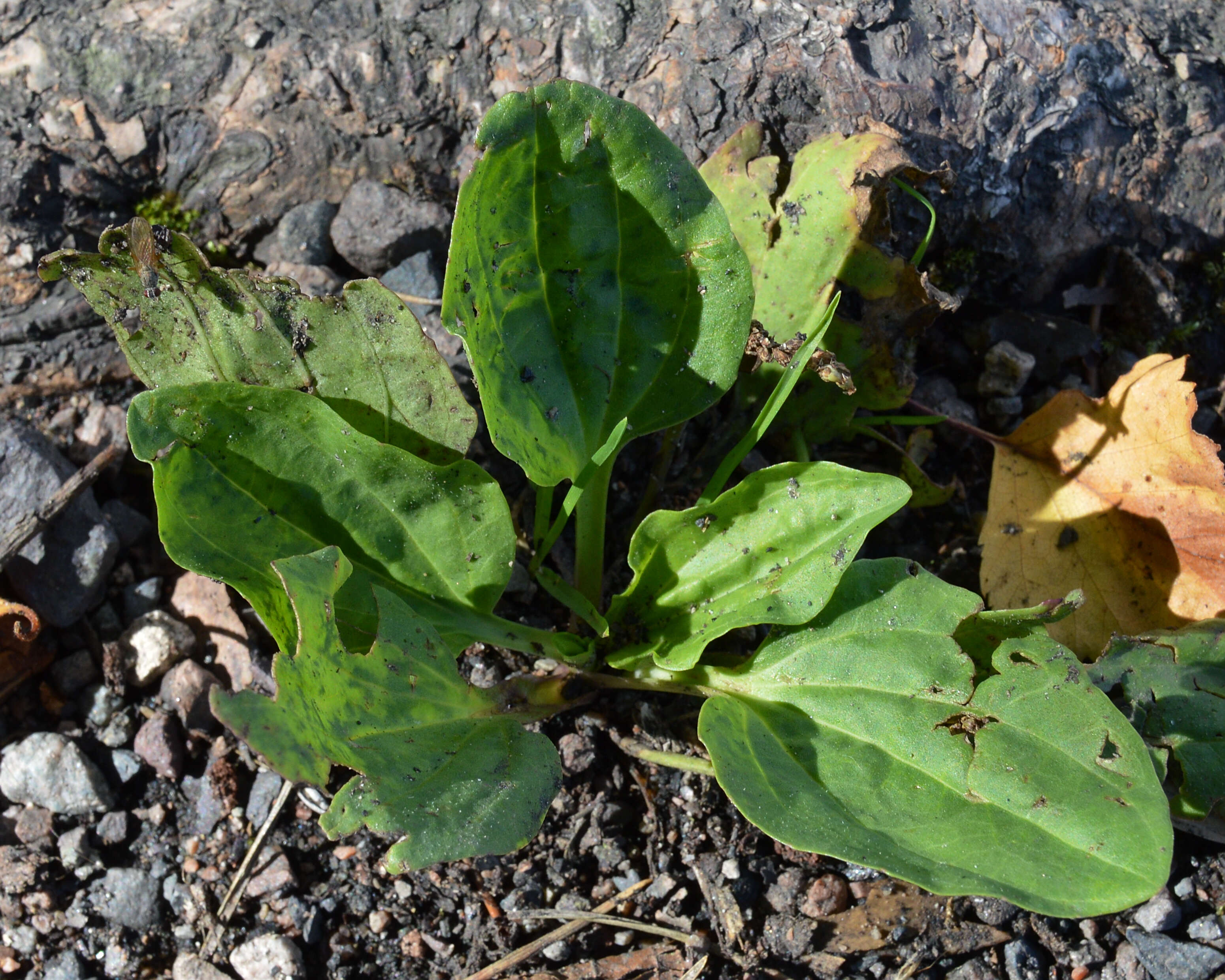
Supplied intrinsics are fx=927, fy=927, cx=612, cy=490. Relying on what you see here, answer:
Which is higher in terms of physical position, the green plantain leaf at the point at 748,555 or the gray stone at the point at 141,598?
the green plantain leaf at the point at 748,555

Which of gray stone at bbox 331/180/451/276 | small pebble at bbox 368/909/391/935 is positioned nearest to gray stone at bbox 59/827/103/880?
small pebble at bbox 368/909/391/935

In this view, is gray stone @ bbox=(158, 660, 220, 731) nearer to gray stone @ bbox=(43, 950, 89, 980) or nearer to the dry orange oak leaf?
gray stone @ bbox=(43, 950, 89, 980)

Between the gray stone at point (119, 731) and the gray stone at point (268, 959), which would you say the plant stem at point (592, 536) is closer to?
the gray stone at point (268, 959)

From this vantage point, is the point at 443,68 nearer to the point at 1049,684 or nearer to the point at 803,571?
the point at 803,571

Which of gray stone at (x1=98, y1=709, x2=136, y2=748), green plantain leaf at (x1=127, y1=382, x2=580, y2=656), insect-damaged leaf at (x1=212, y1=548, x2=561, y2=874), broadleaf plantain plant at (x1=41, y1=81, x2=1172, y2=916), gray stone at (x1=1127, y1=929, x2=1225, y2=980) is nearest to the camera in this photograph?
insect-damaged leaf at (x1=212, y1=548, x2=561, y2=874)

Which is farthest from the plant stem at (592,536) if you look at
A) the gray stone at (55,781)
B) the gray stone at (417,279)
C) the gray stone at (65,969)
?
the gray stone at (65,969)

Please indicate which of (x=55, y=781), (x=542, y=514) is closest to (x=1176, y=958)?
(x=542, y=514)
